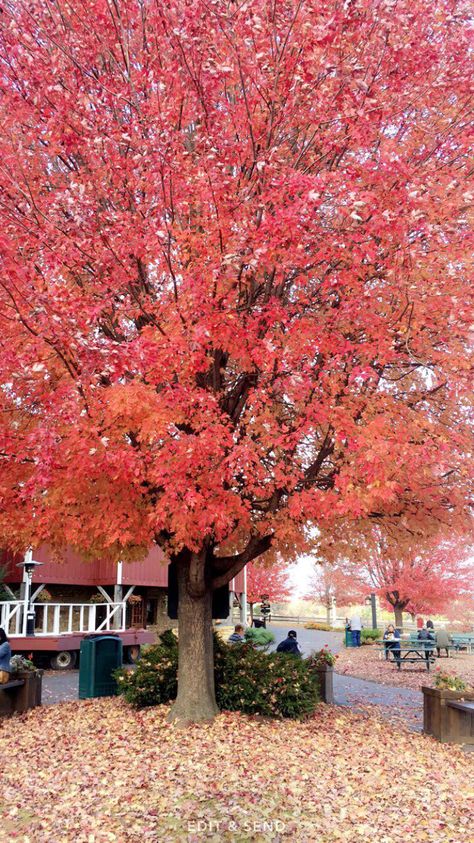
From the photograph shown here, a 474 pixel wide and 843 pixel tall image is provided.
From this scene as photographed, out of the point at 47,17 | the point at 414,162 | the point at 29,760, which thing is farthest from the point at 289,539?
the point at 47,17

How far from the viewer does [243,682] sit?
9539mm

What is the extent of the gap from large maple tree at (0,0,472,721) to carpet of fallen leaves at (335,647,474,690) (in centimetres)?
961

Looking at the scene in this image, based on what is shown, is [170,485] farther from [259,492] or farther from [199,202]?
[199,202]

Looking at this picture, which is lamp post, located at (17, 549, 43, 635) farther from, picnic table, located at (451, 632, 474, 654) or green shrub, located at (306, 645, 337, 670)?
picnic table, located at (451, 632, 474, 654)

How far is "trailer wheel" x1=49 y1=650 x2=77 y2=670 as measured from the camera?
18.8 metres

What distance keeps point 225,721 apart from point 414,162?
8248 millimetres

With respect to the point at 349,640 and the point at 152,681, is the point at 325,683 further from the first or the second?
the point at 349,640

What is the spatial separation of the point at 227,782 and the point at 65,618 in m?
16.7

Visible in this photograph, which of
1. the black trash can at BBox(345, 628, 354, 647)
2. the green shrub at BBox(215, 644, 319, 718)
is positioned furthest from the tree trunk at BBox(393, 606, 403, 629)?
the green shrub at BBox(215, 644, 319, 718)

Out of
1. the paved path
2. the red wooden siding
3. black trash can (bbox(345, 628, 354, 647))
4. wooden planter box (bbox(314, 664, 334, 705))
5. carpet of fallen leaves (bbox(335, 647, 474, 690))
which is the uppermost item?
the red wooden siding

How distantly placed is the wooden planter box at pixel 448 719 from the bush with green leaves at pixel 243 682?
1826 millimetres

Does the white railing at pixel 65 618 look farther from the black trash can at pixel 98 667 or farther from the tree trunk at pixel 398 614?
the tree trunk at pixel 398 614

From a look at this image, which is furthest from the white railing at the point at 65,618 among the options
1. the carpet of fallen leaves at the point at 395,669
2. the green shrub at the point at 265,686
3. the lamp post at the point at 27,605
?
the green shrub at the point at 265,686

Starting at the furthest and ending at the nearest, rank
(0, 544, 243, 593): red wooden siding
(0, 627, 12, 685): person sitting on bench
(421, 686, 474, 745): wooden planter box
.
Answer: (0, 544, 243, 593): red wooden siding < (0, 627, 12, 685): person sitting on bench < (421, 686, 474, 745): wooden planter box
